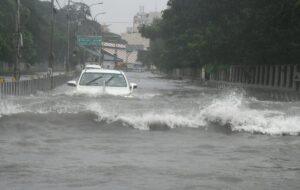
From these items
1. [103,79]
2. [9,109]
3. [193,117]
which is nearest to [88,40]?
[103,79]

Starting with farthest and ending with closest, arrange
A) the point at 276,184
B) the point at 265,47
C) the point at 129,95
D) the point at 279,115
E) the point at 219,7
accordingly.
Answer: the point at 219,7, the point at 265,47, the point at 129,95, the point at 279,115, the point at 276,184

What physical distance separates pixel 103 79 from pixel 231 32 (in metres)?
43.3

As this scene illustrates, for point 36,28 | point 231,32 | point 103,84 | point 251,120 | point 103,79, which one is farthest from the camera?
point 36,28

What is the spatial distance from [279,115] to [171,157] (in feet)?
21.2

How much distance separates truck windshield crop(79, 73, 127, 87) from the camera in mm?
20703

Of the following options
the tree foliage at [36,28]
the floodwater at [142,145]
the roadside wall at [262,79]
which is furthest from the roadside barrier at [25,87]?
the tree foliage at [36,28]

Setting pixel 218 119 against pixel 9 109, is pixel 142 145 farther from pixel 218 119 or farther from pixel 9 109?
pixel 9 109

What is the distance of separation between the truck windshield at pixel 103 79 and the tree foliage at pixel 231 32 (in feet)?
74.4

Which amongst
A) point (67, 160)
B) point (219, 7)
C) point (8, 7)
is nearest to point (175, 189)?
point (67, 160)

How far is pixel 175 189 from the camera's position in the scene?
8.05 m

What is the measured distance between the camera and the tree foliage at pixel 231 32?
2005 inches

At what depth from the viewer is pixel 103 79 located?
20.9 metres

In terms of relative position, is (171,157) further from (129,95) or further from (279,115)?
(129,95)

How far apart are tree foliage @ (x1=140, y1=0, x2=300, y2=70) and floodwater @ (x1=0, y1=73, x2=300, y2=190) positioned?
2681 cm
